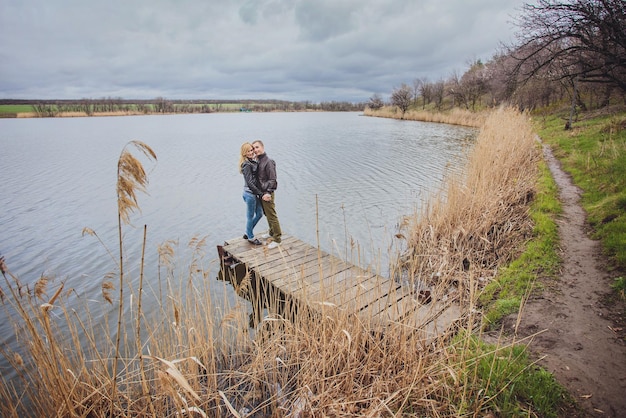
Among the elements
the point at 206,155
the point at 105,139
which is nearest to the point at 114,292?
the point at 206,155

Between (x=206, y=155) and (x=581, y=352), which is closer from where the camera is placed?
(x=581, y=352)

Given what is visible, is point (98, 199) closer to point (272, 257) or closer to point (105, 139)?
point (272, 257)

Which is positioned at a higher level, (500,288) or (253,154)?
(253,154)

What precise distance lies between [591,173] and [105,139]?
30.0 meters

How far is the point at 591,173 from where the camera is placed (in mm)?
8383

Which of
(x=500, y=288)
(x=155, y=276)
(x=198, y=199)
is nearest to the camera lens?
(x=500, y=288)

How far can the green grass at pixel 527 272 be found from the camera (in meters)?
3.90

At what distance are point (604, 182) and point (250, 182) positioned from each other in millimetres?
7699

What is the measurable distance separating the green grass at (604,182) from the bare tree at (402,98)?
4311 centimetres

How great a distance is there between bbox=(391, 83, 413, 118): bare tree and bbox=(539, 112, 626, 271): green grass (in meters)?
43.1

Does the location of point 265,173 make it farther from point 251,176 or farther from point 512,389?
point 512,389

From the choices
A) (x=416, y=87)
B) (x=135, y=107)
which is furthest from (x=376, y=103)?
(x=135, y=107)

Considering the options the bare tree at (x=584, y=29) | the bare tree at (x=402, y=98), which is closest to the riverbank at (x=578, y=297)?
the bare tree at (x=584, y=29)

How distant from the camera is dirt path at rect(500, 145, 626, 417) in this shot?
8.50 ft
